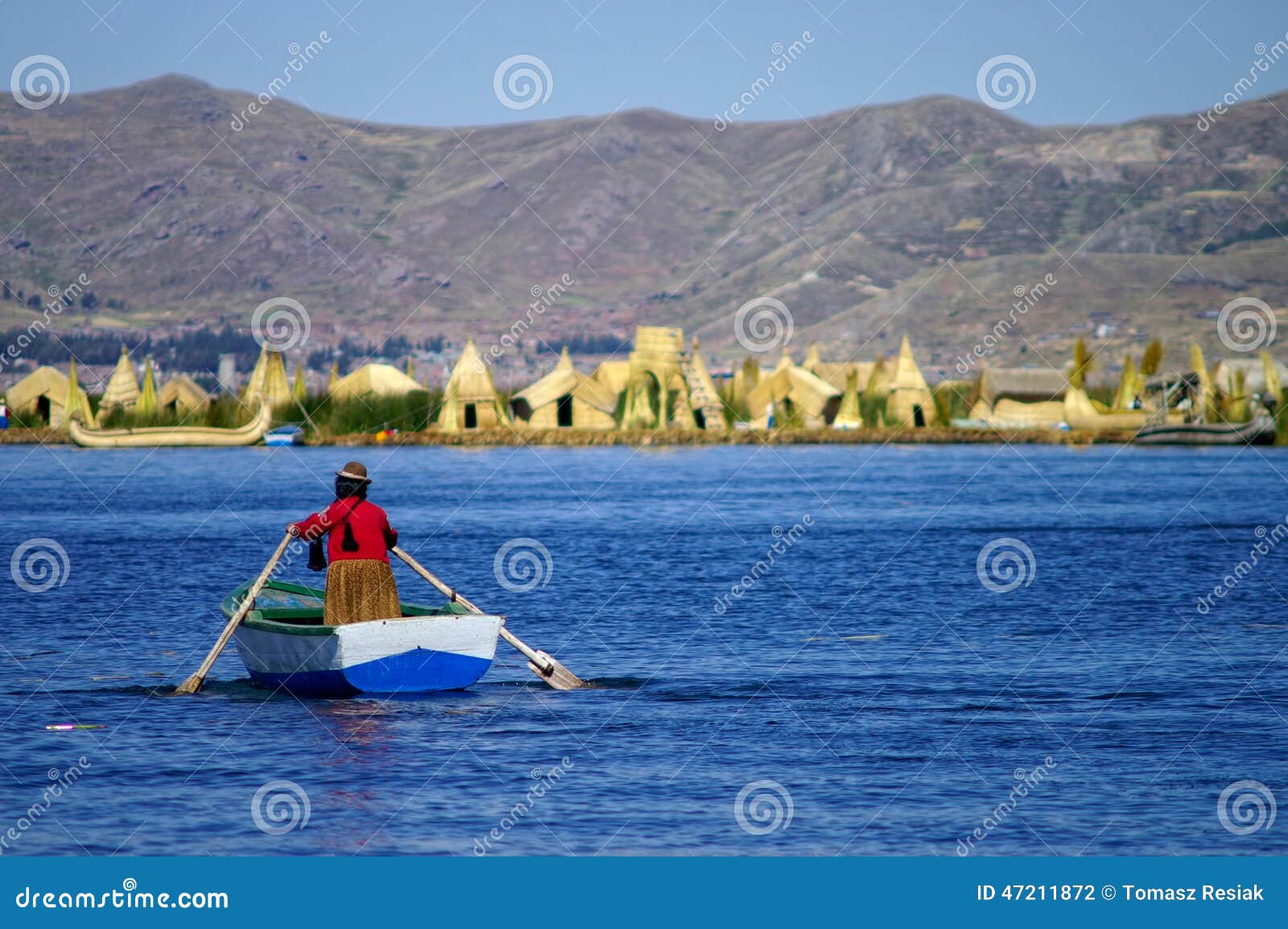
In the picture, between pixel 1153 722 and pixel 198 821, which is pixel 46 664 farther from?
pixel 1153 722

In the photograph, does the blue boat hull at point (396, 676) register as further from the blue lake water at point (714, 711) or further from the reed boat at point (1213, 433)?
the reed boat at point (1213, 433)

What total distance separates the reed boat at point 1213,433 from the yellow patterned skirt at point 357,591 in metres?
128

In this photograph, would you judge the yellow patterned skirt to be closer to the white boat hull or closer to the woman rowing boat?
the woman rowing boat

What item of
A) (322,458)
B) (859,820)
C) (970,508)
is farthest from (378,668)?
(322,458)

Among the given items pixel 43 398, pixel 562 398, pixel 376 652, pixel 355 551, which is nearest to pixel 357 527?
pixel 355 551

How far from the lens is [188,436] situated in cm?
15325

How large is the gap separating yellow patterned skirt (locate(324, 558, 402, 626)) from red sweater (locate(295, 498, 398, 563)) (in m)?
0.13

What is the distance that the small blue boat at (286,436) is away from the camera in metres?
147

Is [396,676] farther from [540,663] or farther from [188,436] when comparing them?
[188,436]

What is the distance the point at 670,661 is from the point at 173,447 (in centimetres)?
13629

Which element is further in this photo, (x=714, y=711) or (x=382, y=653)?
(x=714, y=711)

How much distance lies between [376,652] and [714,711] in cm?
485

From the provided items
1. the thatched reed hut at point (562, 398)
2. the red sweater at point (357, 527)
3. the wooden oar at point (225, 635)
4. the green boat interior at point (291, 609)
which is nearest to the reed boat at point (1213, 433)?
the thatched reed hut at point (562, 398)

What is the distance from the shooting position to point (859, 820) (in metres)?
17.7
